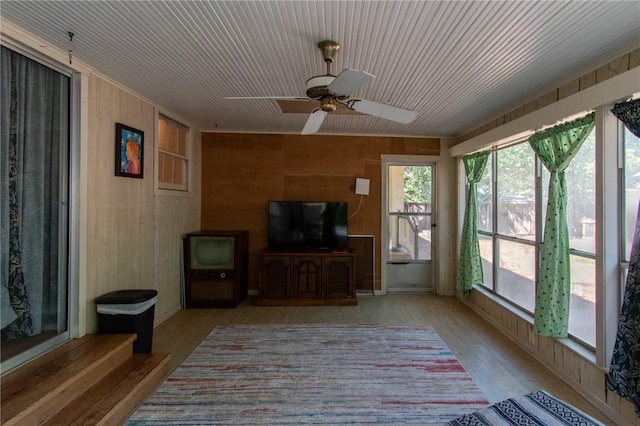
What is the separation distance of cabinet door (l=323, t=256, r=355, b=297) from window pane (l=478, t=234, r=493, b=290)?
171cm

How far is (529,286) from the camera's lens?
3125 millimetres

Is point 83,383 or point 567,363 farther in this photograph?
point 567,363

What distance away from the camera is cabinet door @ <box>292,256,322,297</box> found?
14.1 feet

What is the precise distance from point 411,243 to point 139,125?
13.1 ft

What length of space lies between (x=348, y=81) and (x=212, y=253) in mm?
3179

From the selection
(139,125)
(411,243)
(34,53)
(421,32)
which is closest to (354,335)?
(411,243)

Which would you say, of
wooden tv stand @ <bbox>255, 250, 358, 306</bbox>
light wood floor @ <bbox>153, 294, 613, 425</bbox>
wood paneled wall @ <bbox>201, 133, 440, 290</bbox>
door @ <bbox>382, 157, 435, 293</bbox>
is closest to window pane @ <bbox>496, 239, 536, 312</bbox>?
light wood floor @ <bbox>153, 294, 613, 425</bbox>

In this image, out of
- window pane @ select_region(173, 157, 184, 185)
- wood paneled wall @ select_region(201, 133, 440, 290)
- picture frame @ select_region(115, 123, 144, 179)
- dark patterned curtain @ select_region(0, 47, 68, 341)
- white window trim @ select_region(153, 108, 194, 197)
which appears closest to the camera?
dark patterned curtain @ select_region(0, 47, 68, 341)

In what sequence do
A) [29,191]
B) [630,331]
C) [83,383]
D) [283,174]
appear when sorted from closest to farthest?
[630,331], [83,383], [29,191], [283,174]

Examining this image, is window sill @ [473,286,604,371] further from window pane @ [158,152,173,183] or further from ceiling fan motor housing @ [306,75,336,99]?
window pane @ [158,152,173,183]

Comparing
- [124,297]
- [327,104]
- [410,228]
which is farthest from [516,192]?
[124,297]

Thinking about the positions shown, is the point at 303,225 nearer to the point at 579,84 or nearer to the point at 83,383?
the point at 83,383

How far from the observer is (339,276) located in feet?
14.2

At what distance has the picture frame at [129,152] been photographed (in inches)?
113
